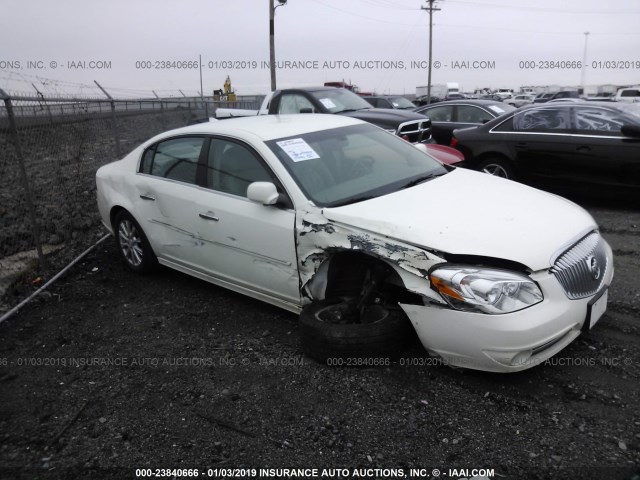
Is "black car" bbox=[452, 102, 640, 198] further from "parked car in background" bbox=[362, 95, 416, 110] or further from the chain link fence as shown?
"parked car in background" bbox=[362, 95, 416, 110]

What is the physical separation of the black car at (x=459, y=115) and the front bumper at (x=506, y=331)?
775 centimetres

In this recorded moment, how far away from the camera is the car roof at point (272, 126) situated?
424 cm

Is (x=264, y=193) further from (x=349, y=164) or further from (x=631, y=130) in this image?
(x=631, y=130)

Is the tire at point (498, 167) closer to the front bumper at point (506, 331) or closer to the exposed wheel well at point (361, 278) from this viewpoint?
the exposed wheel well at point (361, 278)

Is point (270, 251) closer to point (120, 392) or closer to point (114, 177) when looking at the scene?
point (120, 392)

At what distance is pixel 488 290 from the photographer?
287 centimetres

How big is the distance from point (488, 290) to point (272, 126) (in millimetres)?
2357

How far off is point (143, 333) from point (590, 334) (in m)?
3.27

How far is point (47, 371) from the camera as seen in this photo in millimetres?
3699

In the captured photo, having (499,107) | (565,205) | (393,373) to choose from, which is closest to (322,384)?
(393,373)

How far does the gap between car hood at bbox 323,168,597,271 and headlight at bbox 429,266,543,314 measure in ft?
0.34

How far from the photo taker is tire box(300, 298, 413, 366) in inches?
130

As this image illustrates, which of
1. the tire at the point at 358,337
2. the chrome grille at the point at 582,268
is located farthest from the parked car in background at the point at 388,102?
the tire at the point at 358,337

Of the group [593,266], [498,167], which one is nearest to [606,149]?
[498,167]
